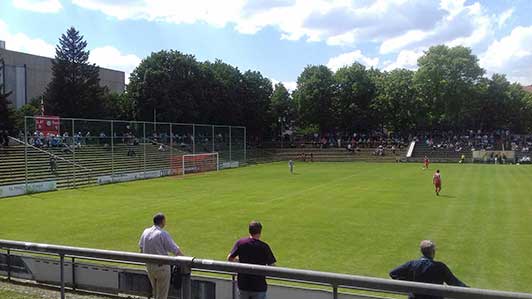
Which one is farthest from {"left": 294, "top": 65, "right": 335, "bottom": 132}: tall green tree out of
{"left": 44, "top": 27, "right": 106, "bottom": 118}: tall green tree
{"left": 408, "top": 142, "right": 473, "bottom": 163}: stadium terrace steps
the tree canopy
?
{"left": 44, "top": 27, "right": 106, "bottom": 118}: tall green tree

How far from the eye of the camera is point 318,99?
273ft

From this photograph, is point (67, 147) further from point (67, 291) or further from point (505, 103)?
point (505, 103)

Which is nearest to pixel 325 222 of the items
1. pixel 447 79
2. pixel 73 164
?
pixel 73 164

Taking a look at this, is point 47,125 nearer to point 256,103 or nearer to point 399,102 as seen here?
point 256,103

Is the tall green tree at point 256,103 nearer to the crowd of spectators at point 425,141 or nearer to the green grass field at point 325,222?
the crowd of spectators at point 425,141

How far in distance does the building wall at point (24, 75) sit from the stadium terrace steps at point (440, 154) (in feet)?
218

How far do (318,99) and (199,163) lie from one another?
1440 inches

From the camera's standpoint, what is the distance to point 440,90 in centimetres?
7781

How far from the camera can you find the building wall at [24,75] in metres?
89.9

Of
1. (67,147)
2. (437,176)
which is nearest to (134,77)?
(67,147)

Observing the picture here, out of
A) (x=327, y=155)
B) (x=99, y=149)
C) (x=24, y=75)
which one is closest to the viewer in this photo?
(x=99, y=149)

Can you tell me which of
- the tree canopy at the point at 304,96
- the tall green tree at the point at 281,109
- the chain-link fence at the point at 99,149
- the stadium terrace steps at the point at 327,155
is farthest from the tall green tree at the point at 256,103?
the chain-link fence at the point at 99,149

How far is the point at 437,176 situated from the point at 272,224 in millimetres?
12393

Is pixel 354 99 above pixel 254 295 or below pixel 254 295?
above
